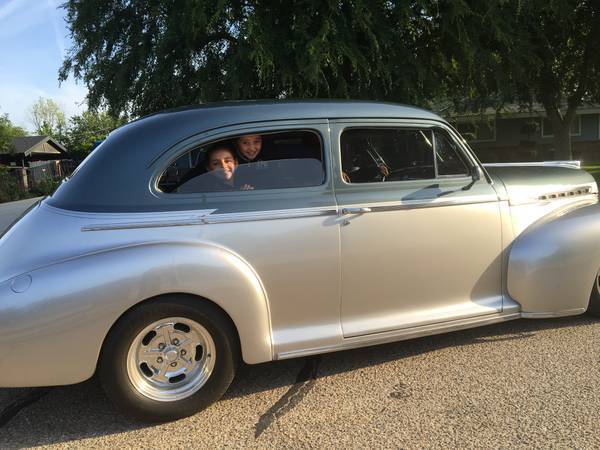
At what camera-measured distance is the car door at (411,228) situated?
340 centimetres

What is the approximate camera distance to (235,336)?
317cm

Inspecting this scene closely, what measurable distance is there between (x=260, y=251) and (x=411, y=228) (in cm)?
106

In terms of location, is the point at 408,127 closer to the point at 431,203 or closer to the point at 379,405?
the point at 431,203

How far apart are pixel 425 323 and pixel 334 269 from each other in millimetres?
789

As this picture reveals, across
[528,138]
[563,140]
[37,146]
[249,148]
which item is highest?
[37,146]

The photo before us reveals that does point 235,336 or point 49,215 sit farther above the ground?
point 49,215

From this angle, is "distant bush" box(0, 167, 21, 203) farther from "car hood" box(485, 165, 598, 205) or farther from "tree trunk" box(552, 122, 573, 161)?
"car hood" box(485, 165, 598, 205)

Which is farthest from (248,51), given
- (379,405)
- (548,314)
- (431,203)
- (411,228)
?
(379,405)

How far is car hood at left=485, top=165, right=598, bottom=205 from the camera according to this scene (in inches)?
156

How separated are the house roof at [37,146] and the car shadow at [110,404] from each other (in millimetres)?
34432

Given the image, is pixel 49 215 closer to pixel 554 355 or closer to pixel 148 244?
pixel 148 244

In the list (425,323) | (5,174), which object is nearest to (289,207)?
(425,323)

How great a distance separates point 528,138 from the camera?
92.3ft

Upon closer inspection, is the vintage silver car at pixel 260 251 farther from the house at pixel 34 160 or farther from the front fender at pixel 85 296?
the house at pixel 34 160
